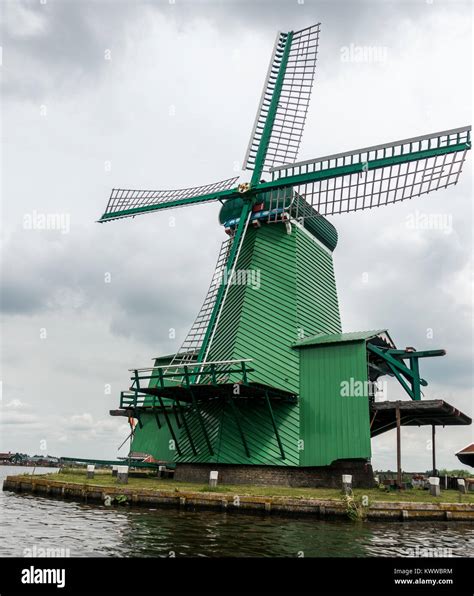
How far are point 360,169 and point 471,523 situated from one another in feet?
50.1

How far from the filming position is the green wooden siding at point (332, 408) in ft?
76.1

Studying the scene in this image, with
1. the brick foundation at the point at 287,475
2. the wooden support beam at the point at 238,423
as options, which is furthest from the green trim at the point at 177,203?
the brick foundation at the point at 287,475

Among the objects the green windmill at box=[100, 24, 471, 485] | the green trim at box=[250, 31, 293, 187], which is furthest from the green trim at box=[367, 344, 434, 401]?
the green trim at box=[250, 31, 293, 187]

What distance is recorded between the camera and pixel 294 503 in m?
18.1

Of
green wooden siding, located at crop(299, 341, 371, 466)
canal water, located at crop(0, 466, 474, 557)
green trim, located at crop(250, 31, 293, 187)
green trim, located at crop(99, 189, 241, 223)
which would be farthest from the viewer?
green trim, located at crop(250, 31, 293, 187)

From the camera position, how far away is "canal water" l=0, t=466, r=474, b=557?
1181 centimetres

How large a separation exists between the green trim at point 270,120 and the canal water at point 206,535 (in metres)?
17.0

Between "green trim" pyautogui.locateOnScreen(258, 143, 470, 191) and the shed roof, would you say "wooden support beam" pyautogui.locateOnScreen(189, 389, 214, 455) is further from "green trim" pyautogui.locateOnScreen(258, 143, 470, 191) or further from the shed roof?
"green trim" pyautogui.locateOnScreen(258, 143, 470, 191)

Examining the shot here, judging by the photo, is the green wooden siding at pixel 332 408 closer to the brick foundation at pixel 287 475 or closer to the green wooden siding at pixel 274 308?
the brick foundation at pixel 287 475

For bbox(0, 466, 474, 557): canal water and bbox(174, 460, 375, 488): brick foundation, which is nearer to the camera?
bbox(0, 466, 474, 557): canal water

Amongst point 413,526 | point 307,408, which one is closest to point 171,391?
point 307,408

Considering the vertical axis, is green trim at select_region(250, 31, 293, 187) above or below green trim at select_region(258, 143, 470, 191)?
above

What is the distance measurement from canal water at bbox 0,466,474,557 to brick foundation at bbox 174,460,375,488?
5.41 meters
